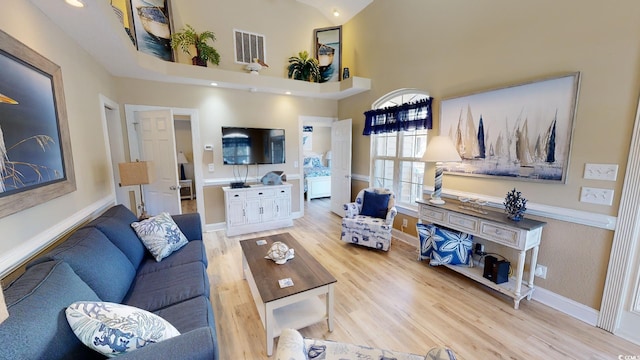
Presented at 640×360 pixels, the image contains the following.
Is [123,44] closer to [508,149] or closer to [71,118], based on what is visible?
[71,118]

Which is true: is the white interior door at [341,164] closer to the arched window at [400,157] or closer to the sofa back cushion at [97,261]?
the arched window at [400,157]

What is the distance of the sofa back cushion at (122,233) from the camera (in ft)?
6.23

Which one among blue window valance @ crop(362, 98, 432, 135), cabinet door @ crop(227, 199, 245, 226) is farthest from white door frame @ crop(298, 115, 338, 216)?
cabinet door @ crop(227, 199, 245, 226)

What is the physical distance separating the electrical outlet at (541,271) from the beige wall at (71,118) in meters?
4.01

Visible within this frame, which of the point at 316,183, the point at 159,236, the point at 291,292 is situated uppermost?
the point at 159,236

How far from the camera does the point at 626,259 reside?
1894mm

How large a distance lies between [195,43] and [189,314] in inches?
157

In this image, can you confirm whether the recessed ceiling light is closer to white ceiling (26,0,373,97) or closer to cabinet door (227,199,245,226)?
white ceiling (26,0,373,97)

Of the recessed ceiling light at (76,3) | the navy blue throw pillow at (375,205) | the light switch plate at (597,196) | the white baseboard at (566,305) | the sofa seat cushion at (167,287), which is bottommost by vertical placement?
the white baseboard at (566,305)

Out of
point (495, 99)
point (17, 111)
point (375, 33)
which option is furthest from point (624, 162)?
point (17, 111)

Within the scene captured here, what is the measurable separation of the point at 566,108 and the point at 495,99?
59 centimetres

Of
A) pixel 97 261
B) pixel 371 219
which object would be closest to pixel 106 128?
pixel 97 261

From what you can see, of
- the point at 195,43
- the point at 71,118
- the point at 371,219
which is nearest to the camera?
the point at 71,118

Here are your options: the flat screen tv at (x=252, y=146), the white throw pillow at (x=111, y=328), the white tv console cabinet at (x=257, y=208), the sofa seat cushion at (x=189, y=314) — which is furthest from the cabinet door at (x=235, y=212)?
the white throw pillow at (x=111, y=328)
